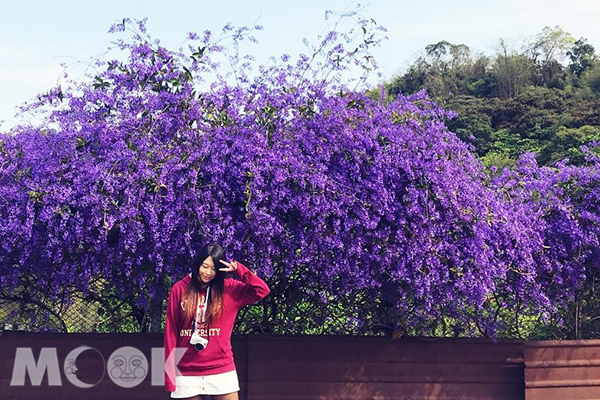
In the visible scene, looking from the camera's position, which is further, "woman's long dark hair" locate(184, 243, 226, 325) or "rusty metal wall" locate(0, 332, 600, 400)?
"rusty metal wall" locate(0, 332, 600, 400)

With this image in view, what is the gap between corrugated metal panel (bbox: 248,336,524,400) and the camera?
6.37 metres

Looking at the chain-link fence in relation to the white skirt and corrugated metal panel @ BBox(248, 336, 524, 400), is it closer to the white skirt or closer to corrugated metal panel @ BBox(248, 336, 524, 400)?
corrugated metal panel @ BBox(248, 336, 524, 400)

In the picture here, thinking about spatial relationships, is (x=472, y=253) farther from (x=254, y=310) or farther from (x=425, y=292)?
(x=254, y=310)

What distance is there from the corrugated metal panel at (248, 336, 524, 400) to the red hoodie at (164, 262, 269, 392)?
1.91m

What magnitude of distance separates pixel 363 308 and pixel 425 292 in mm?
853

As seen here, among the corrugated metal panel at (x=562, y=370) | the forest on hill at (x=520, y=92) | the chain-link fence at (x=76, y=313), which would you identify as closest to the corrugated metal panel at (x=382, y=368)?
the corrugated metal panel at (x=562, y=370)

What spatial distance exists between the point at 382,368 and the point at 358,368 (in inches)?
9.1

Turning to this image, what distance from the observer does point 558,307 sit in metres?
6.78

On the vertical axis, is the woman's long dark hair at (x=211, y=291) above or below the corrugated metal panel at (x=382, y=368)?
above

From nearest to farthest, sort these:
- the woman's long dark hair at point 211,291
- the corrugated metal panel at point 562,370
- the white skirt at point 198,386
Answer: the white skirt at point 198,386, the woman's long dark hair at point 211,291, the corrugated metal panel at point 562,370

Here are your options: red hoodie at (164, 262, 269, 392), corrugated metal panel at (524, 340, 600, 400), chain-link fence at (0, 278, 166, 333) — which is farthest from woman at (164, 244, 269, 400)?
corrugated metal panel at (524, 340, 600, 400)

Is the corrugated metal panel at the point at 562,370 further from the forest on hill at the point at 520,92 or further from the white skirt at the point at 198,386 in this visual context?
the forest on hill at the point at 520,92

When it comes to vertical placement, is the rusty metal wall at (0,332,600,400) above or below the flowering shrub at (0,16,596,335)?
below

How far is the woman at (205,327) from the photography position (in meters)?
4.26
